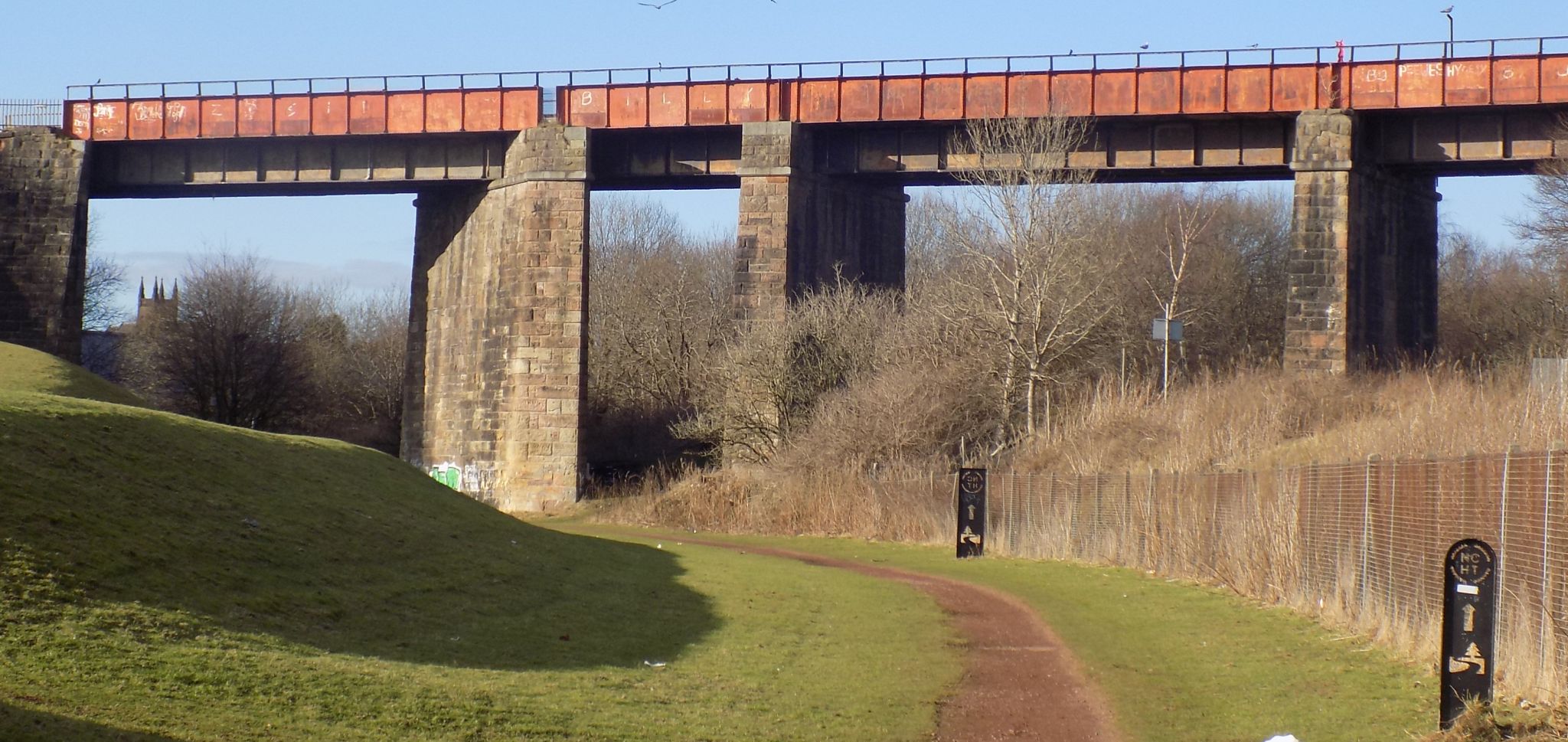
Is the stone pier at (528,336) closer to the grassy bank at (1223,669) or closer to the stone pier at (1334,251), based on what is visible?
the stone pier at (1334,251)

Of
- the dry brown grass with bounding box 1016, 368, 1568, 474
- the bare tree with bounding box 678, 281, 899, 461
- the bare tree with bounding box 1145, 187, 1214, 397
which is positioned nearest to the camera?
the dry brown grass with bounding box 1016, 368, 1568, 474

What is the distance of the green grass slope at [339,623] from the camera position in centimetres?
1062

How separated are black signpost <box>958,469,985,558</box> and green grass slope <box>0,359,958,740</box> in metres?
9.43

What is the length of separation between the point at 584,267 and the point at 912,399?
434 inches

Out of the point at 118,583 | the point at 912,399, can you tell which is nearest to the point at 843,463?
the point at 912,399

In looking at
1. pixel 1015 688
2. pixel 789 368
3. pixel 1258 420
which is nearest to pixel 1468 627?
pixel 1015 688

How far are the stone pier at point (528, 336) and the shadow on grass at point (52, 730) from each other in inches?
1444

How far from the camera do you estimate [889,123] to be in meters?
44.8

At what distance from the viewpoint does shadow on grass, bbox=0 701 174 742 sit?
8367 mm

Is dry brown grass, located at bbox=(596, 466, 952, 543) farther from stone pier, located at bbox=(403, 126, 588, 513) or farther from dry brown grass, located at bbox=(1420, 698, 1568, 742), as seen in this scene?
dry brown grass, located at bbox=(1420, 698, 1568, 742)

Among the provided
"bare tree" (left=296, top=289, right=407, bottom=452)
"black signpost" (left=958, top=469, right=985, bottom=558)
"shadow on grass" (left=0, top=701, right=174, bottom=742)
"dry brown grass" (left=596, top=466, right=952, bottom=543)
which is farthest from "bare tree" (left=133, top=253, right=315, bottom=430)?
"shadow on grass" (left=0, top=701, right=174, bottom=742)

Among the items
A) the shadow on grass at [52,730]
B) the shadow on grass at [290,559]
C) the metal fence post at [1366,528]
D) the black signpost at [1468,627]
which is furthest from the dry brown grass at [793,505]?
the shadow on grass at [52,730]

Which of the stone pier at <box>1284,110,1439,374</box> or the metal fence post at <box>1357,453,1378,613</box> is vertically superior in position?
the stone pier at <box>1284,110,1439,374</box>

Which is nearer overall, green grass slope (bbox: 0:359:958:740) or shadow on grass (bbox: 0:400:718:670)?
green grass slope (bbox: 0:359:958:740)
